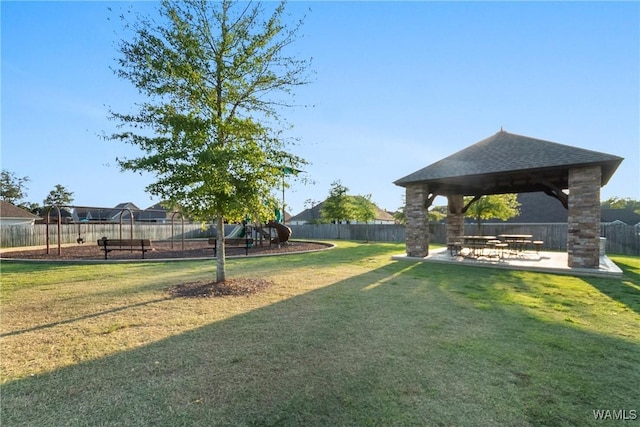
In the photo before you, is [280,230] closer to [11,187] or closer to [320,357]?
[320,357]

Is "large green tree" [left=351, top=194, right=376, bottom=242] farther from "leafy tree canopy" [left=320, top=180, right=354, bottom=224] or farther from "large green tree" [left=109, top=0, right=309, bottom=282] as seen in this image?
"large green tree" [left=109, top=0, right=309, bottom=282]

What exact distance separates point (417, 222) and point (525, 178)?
4880mm

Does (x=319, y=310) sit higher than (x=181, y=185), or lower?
lower

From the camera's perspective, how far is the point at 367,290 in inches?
288

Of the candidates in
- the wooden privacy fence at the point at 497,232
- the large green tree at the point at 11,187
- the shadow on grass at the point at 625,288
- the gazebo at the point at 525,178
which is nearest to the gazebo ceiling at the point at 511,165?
the gazebo at the point at 525,178

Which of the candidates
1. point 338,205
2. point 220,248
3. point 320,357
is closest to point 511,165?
point 220,248

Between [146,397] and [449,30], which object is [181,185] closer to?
[146,397]

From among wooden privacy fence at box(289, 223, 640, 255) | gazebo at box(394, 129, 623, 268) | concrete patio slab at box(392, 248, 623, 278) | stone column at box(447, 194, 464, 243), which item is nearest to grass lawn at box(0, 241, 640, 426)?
concrete patio slab at box(392, 248, 623, 278)

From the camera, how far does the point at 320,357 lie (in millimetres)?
3641

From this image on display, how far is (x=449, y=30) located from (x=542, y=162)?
553 cm

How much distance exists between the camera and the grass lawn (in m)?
2.61

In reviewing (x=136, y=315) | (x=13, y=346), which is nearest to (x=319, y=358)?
(x=136, y=315)

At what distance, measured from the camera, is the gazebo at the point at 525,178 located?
9922mm

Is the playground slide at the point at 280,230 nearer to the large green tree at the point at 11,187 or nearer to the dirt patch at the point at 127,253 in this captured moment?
the dirt patch at the point at 127,253
